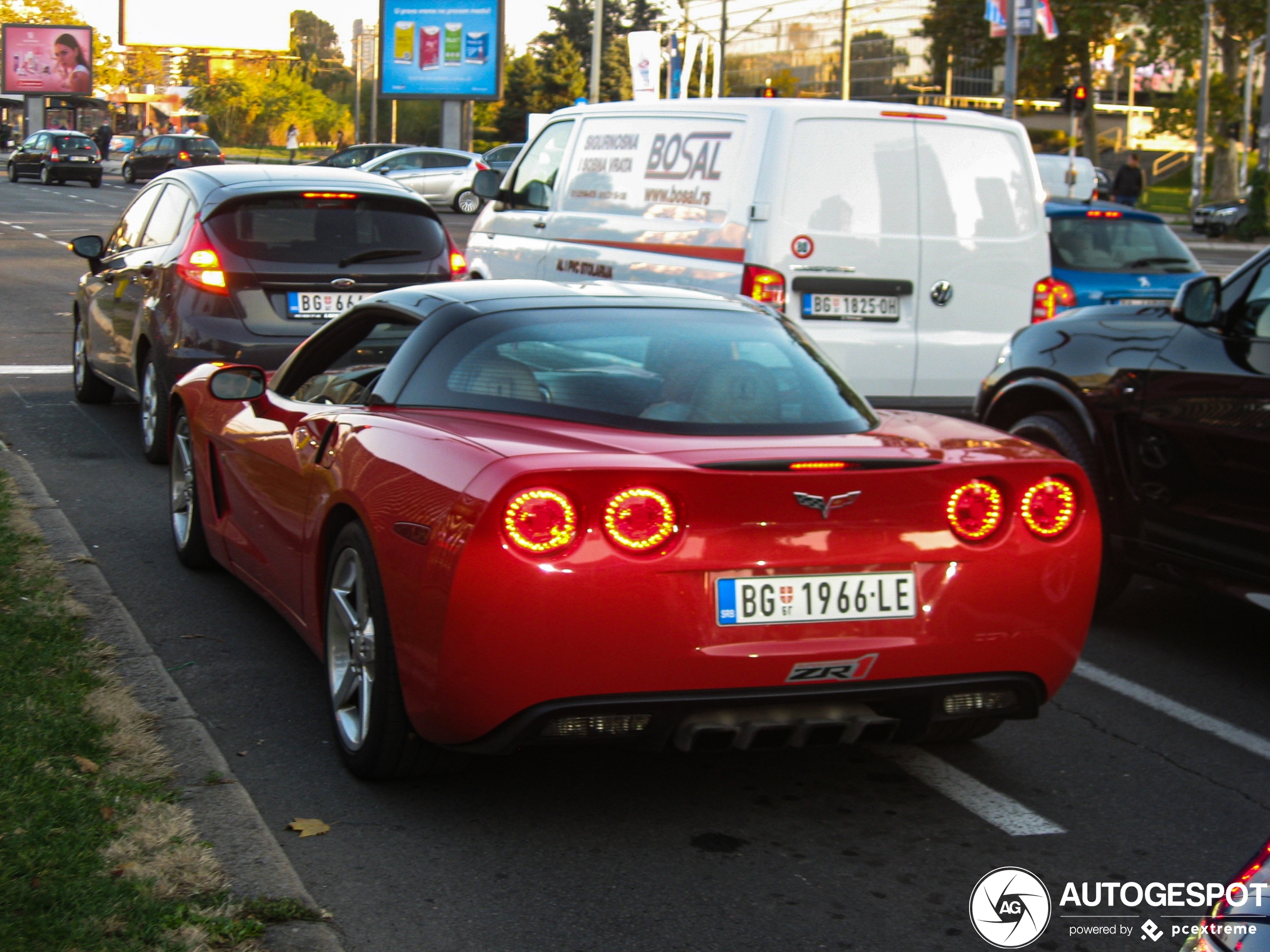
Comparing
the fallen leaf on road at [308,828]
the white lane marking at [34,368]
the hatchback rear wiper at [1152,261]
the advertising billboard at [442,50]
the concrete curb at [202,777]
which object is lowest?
the fallen leaf on road at [308,828]

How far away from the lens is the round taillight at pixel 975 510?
3.99 metres

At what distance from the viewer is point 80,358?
10.8 m

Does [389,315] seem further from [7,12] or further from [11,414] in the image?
[7,12]

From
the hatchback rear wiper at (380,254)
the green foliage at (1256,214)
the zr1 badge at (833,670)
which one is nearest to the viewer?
the zr1 badge at (833,670)

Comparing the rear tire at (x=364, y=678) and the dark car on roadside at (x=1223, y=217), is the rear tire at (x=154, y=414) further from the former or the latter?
the dark car on roadside at (x=1223, y=217)

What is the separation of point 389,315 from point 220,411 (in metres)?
1.23

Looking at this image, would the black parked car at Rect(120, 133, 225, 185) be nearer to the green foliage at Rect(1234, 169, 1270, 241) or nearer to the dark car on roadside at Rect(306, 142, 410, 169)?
the dark car on roadside at Rect(306, 142, 410, 169)

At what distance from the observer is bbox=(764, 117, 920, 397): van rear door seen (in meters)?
8.73

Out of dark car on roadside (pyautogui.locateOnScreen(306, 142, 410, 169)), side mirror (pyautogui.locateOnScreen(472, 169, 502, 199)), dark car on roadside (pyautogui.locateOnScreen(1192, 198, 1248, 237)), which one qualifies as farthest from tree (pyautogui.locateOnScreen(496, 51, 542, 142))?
side mirror (pyautogui.locateOnScreen(472, 169, 502, 199))

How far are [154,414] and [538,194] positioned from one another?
3.69 m

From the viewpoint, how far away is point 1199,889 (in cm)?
384

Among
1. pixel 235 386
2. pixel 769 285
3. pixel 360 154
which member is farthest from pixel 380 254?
pixel 360 154

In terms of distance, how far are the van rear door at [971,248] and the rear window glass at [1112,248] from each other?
3.44 meters

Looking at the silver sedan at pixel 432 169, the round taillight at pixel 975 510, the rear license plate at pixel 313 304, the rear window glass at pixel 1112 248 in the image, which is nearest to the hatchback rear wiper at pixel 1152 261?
the rear window glass at pixel 1112 248
